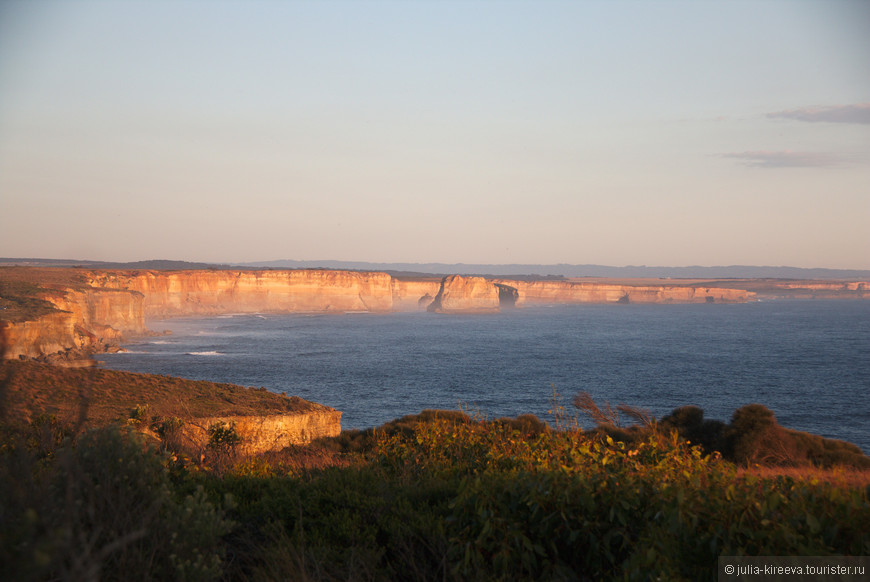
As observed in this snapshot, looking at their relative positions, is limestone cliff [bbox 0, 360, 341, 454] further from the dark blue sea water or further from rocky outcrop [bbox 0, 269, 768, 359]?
the dark blue sea water

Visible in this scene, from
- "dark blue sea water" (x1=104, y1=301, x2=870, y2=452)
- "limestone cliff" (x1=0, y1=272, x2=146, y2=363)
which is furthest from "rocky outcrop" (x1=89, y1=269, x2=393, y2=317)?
"limestone cliff" (x1=0, y1=272, x2=146, y2=363)

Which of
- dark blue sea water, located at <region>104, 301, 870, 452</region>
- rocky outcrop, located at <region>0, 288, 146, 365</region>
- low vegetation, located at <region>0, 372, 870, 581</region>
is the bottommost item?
dark blue sea water, located at <region>104, 301, 870, 452</region>

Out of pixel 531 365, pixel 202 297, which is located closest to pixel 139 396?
pixel 531 365

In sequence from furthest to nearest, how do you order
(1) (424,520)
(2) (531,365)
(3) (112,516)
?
(2) (531,365) < (1) (424,520) < (3) (112,516)

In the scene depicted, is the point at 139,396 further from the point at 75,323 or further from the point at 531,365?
the point at 75,323

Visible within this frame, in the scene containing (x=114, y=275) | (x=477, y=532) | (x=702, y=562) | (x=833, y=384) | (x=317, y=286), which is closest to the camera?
(x=702, y=562)

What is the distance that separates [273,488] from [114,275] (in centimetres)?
10624

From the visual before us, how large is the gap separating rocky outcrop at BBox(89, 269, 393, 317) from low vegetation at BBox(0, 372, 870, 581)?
101654 millimetres

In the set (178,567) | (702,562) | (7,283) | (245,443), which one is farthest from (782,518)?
(7,283)

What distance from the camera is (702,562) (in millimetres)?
4875

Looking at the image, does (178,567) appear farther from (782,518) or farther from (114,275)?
(114,275)

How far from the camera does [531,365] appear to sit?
221ft

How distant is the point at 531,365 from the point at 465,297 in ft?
330

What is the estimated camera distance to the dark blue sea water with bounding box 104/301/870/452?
45.2 metres
